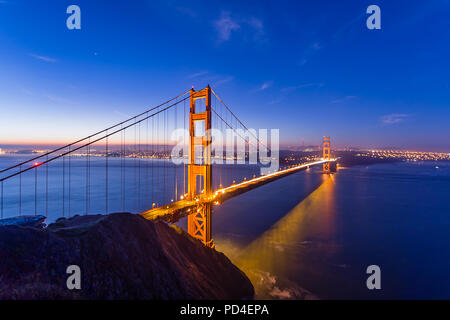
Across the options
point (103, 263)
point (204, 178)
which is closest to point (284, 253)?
point (204, 178)

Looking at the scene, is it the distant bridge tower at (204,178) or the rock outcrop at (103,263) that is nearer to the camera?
the rock outcrop at (103,263)

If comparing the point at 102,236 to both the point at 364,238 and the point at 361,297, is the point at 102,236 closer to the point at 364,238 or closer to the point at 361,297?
the point at 361,297

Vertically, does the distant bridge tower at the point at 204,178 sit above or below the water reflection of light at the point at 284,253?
above

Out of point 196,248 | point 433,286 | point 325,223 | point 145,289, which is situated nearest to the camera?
point 145,289

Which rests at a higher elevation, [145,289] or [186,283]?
[145,289]

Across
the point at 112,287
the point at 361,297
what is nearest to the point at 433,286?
the point at 361,297

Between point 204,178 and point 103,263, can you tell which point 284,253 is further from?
point 103,263

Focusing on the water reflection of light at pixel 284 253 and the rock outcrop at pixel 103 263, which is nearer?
the rock outcrop at pixel 103 263
